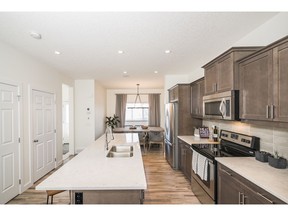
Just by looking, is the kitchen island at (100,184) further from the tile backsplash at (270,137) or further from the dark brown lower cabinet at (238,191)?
the tile backsplash at (270,137)

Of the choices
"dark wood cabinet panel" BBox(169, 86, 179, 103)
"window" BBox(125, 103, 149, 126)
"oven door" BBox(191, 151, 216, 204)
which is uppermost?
"dark wood cabinet panel" BBox(169, 86, 179, 103)

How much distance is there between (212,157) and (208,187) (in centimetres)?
47

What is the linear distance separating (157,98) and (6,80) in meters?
6.23

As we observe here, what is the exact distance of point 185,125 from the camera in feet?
14.1

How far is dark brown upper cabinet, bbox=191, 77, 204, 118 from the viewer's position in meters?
3.72

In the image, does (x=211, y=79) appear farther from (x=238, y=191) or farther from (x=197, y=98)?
(x=238, y=191)

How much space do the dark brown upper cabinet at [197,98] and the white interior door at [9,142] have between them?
11.4ft

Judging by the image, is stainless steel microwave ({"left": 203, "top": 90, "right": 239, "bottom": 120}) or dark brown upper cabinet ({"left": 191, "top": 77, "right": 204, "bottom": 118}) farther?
dark brown upper cabinet ({"left": 191, "top": 77, "right": 204, "bottom": 118})

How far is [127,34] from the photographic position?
2.46m

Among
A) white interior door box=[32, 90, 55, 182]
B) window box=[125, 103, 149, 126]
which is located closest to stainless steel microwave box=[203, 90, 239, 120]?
white interior door box=[32, 90, 55, 182]

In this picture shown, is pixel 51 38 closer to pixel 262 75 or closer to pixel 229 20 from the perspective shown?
pixel 229 20

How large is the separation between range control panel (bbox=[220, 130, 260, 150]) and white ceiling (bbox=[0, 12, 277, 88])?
1.45 meters

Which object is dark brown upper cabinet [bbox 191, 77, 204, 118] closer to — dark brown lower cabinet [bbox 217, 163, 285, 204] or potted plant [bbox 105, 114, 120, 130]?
dark brown lower cabinet [bbox 217, 163, 285, 204]

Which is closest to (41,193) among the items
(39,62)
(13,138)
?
(13,138)
